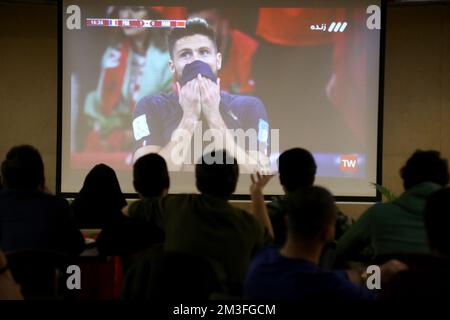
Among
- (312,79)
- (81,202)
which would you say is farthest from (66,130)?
(312,79)

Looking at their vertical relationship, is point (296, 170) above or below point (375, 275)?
above

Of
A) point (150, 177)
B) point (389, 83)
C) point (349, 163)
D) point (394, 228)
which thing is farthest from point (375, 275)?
point (389, 83)

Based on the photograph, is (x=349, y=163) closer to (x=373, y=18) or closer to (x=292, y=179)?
(x=373, y=18)

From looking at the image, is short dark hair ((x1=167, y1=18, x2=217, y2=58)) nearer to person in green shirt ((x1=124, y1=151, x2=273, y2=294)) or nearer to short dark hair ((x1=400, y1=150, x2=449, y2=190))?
person in green shirt ((x1=124, y1=151, x2=273, y2=294))

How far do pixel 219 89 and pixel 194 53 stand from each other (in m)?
0.39

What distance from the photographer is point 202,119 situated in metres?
4.79

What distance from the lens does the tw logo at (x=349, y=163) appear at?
4.75m

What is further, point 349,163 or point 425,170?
point 349,163

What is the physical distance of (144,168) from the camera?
2666 millimetres

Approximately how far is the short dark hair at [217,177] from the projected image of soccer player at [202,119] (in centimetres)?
230

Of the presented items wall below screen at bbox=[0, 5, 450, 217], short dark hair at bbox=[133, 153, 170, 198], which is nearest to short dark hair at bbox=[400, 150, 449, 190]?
short dark hair at bbox=[133, 153, 170, 198]

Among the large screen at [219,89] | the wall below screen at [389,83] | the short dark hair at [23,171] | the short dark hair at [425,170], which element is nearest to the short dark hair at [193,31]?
the large screen at [219,89]
